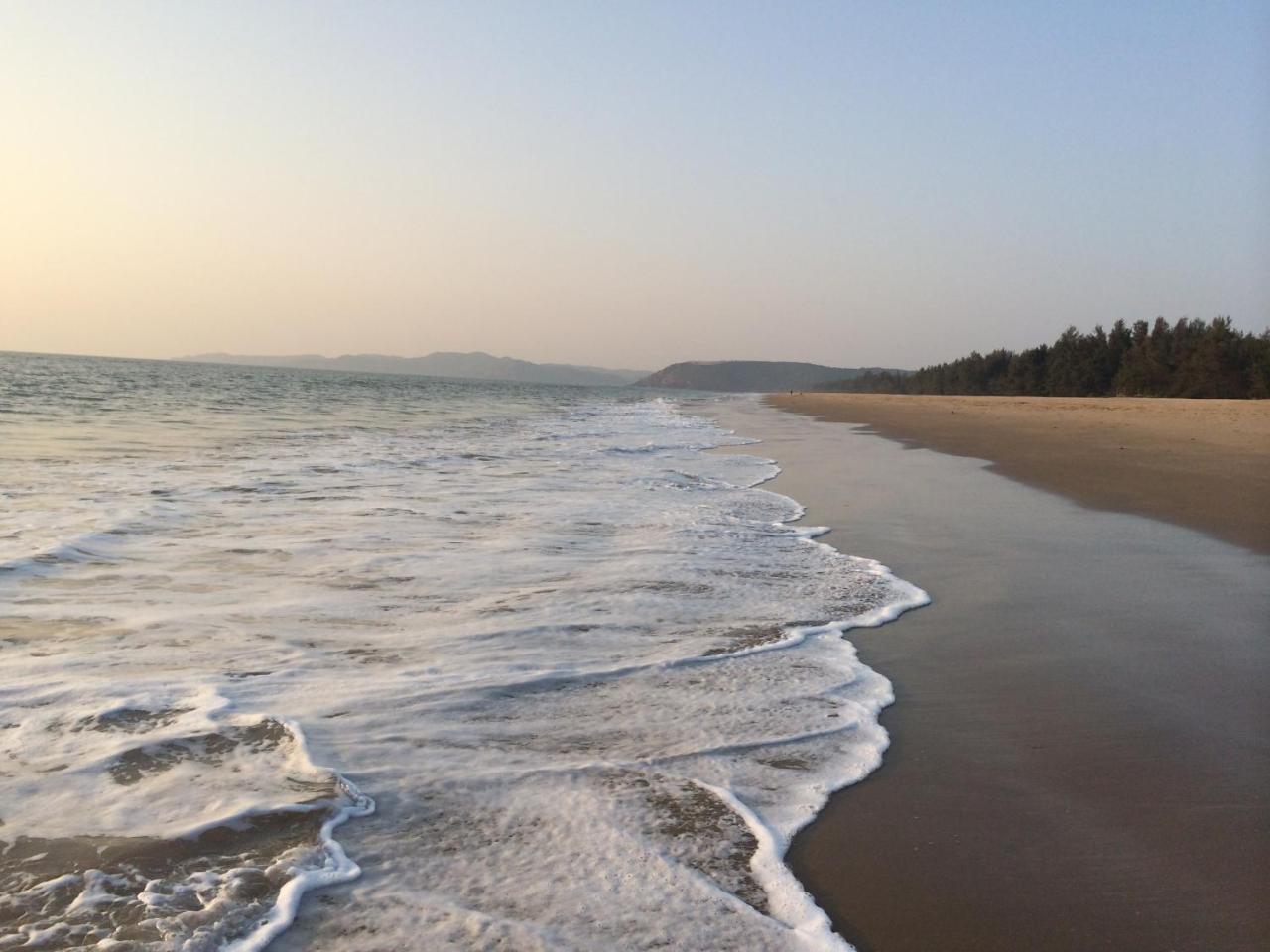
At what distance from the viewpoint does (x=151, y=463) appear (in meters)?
11.8

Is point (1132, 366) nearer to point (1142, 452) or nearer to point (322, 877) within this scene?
point (1142, 452)

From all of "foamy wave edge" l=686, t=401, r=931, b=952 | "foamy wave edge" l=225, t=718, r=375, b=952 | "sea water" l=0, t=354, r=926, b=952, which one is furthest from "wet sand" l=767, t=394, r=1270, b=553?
"foamy wave edge" l=225, t=718, r=375, b=952

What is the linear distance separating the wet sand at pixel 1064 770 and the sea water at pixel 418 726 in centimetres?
19

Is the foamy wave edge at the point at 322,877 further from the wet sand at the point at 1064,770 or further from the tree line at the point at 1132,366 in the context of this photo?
the tree line at the point at 1132,366

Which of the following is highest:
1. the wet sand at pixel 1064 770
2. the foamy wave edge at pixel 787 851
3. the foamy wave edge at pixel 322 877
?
the wet sand at pixel 1064 770

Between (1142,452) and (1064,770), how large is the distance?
1448 cm

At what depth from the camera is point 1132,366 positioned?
156 ft

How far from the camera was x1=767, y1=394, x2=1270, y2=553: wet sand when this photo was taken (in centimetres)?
934

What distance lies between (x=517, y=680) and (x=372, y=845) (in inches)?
56.2

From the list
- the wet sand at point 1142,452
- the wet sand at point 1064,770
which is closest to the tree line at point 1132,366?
the wet sand at point 1142,452

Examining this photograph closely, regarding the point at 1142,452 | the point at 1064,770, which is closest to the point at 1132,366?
the point at 1142,452

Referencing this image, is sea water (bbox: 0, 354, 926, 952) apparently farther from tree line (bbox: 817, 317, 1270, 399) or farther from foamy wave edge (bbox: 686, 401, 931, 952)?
tree line (bbox: 817, 317, 1270, 399)

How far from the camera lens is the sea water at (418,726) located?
2264 millimetres

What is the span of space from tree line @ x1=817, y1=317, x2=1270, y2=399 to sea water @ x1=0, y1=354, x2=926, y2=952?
131 feet
